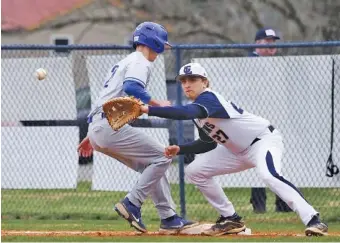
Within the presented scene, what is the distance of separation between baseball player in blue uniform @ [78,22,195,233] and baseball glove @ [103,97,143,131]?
1.15 ft

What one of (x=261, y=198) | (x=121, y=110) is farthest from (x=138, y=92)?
(x=261, y=198)

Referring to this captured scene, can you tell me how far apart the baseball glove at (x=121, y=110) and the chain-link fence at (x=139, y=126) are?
2.70m

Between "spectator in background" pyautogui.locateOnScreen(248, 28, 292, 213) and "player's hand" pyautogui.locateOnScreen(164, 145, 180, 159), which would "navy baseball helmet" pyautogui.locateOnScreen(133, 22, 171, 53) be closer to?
"player's hand" pyautogui.locateOnScreen(164, 145, 180, 159)

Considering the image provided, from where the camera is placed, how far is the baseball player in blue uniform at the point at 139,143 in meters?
11.9

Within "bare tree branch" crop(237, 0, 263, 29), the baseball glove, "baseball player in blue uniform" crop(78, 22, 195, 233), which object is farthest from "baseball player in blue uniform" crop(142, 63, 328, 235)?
"bare tree branch" crop(237, 0, 263, 29)

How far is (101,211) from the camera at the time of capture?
588 inches

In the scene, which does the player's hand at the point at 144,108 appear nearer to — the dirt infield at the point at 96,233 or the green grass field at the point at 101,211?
the dirt infield at the point at 96,233

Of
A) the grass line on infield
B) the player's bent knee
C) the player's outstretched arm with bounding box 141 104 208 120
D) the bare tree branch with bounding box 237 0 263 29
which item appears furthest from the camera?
the bare tree branch with bounding box 237 0 263 29

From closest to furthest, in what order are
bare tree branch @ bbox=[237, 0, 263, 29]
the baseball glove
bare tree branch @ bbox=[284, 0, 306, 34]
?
the baseball glove → bare tree branch @ bbox=[284, 0, 306, 34] → bare tree branch @ bbox=[237, 0, 263, 29]

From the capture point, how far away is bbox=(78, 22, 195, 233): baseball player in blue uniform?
1191 centimetres

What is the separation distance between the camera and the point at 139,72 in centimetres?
1180

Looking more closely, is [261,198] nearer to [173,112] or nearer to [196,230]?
[196,230]

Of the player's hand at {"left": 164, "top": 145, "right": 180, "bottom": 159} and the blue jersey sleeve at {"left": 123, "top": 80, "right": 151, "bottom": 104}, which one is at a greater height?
A: the blue jersey sleeve at {"left": 123, "top": 80, "right": 151, "bottom": 104}

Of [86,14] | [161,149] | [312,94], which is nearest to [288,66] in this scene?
[312,94]
